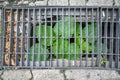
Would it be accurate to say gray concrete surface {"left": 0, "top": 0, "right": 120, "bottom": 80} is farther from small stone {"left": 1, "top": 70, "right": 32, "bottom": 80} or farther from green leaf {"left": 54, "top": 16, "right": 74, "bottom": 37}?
green leaf {"left": 54, "top": 16, "right": 74, "bottom": 37}

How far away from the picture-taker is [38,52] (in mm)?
4375

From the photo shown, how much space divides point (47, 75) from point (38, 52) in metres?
0.38

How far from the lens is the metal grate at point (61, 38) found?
4359 millimetres

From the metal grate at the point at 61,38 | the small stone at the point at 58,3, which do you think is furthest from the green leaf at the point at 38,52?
the small stone at the point at 58,3

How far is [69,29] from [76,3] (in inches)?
17.3

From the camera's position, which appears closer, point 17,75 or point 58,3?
point 17,75

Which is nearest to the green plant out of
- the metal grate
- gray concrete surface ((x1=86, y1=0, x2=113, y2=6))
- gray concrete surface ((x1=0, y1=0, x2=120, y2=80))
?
the metal grate

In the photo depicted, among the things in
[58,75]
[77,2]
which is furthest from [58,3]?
[58,75]

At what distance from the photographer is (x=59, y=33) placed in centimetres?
441

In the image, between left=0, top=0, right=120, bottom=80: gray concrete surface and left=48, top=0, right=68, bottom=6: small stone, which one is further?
left=48, top=0, right=68, bottom=6: small stone

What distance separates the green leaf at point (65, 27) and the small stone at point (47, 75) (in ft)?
1.97

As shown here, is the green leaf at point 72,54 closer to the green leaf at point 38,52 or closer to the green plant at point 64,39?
the green plant at point 64,39

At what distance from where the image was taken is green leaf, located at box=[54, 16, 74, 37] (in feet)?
14.3

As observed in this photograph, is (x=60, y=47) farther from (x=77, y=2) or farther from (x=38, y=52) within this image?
(x=77, y=2)
